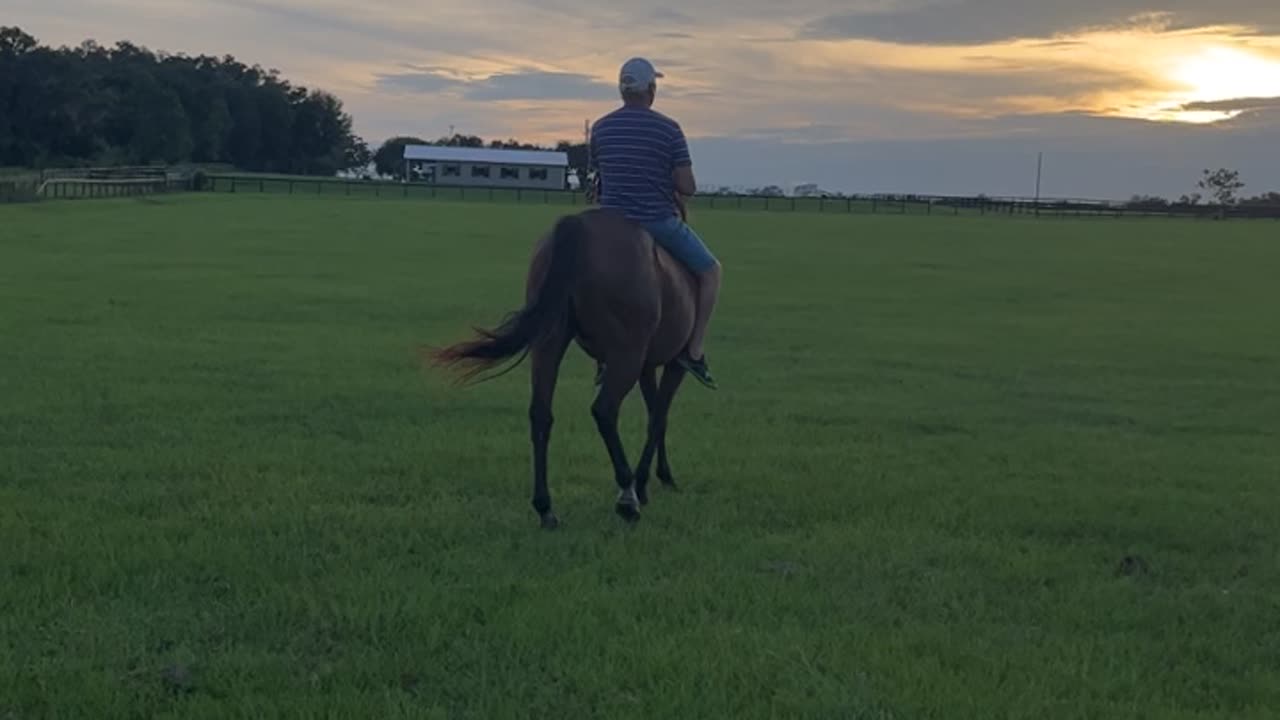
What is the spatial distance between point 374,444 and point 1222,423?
7654mm

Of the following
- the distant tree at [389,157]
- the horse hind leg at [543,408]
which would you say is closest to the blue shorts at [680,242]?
the horse hind leg at [543,408]

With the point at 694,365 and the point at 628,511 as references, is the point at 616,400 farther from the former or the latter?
the point at 694,365

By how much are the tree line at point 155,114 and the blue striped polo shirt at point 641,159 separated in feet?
304

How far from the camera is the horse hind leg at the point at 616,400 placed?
22.6 ft

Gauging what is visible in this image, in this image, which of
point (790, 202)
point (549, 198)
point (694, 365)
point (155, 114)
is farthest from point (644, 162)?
point (155, 114)

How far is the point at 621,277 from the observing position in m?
6.74

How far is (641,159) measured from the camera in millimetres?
7121

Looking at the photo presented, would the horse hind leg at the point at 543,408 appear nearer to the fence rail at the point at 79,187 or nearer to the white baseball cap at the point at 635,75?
the white baseball cap at the point at 635,75

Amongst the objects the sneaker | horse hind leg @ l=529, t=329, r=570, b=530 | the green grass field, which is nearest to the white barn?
the green grass field

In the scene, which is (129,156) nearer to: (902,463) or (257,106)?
(257,106)

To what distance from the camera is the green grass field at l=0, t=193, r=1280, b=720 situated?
462cm

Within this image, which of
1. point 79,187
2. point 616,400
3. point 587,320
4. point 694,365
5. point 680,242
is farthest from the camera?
point 79,187

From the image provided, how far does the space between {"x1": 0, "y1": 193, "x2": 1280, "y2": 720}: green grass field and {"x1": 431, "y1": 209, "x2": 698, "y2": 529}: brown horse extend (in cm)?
56

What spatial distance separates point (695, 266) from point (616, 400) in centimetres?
106
